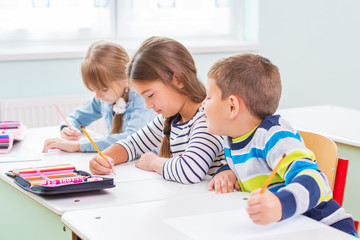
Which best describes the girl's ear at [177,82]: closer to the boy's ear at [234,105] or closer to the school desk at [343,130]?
the boy's ear at [234,105]

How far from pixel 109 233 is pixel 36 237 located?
0.50 m

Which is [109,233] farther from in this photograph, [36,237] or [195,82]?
[195,82]

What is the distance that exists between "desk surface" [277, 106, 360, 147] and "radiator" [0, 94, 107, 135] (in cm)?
132

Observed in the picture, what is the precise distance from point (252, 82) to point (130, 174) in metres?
0.52

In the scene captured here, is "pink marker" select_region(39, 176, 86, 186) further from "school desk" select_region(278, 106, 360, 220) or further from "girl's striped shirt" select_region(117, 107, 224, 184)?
"school desk" select_region(278, 106, 360, 220)

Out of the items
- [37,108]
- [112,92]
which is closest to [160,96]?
[112,92]

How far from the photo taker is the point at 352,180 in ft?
7.21

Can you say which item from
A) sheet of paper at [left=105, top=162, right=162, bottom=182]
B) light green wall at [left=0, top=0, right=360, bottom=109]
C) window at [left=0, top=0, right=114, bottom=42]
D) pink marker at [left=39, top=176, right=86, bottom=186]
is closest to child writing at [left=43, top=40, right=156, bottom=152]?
sheet of paper at [left=105, top=162, right=162, bottom=182]

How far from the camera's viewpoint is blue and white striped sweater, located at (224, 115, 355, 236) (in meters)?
1.23

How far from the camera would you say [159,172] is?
5.73ft

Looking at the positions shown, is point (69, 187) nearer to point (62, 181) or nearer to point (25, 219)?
point (62, 181)

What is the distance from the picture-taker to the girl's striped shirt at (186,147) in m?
1.65

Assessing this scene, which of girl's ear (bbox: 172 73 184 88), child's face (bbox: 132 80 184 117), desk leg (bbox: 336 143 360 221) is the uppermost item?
girl's ear (bbox: 172 73 184 88)

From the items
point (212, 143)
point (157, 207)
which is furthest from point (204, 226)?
point (212, 143)
